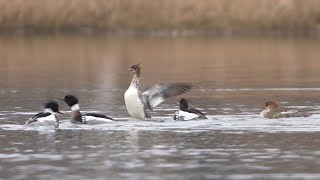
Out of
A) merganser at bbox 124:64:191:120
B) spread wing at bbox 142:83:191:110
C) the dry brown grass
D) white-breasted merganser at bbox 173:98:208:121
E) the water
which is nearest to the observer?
the water

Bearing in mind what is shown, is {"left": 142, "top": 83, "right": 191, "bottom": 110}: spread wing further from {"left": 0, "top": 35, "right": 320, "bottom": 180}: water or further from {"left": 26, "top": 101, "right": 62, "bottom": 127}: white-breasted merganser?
{"left": 26, "top": 101, "right": 62, "bottom": 127}: white-breasted merganser

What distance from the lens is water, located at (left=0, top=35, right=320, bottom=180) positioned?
51.4ft

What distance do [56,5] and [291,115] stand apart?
4249cm

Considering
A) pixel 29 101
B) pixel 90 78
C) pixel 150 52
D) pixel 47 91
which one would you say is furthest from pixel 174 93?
pixel 150 52

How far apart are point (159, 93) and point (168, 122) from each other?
1302mm

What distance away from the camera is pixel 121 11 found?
2479 inches

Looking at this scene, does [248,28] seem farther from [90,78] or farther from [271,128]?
[271,128]

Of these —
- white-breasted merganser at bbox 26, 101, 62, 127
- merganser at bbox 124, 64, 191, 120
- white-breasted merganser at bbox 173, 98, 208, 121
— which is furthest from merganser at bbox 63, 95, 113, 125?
white-breasted merganser at bbox 173, 98, 208, 121

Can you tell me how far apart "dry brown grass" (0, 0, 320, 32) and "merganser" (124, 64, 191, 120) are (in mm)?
38323

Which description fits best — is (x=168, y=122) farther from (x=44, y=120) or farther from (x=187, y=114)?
(x=44, y=120)

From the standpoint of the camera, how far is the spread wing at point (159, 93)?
22.2 metres

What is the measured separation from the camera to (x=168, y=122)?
835 inches

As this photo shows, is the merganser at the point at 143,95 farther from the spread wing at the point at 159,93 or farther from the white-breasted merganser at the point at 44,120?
the white-breasted merganser at the point at 44,120

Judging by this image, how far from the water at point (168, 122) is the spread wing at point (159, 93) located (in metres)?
0.45
